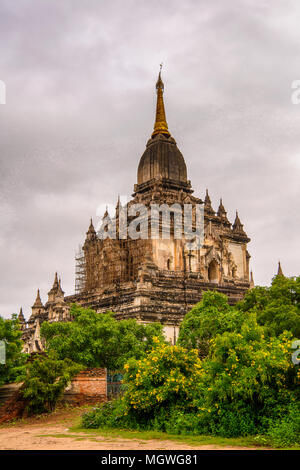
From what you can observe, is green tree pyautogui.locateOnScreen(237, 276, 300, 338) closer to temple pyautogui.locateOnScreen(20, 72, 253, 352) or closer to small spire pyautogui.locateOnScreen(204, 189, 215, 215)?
temple pyautogui.locateOnScreen(20, 72, 253, 352)

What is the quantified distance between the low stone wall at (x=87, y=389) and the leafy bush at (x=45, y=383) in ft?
1.57

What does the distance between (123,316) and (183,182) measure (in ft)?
57.2

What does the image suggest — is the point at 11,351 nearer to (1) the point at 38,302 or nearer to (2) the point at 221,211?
(1) the point at 38,302

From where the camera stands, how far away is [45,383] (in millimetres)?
26922

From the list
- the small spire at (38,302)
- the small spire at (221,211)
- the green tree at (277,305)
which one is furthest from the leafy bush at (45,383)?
the small spire at (221,211)

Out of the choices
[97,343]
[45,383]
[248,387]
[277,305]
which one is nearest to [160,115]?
[97,343]

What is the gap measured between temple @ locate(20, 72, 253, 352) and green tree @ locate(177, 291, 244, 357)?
11714mm

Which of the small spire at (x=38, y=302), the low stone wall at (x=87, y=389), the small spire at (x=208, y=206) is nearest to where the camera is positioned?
the low stone wall at (x=87, y=389)

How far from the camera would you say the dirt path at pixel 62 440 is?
17078mm

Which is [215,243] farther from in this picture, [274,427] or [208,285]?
[274,427]

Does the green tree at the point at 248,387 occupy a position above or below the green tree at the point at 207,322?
below

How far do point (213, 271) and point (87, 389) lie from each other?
32.9m

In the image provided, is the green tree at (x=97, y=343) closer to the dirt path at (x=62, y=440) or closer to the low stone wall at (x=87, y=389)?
the low stone wall at (x=87, y=389)
